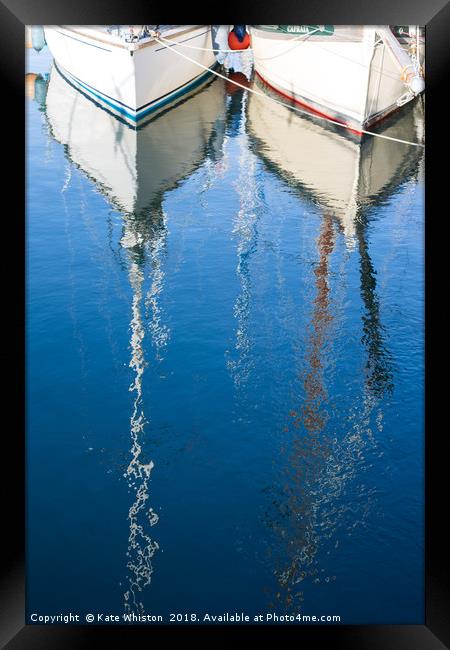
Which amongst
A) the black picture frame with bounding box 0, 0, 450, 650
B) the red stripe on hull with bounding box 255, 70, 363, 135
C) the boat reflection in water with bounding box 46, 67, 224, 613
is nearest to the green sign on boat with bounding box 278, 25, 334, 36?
the red stripe on hull with bounding box 255, 70, 363, 135

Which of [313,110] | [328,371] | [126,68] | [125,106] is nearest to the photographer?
[328,371]

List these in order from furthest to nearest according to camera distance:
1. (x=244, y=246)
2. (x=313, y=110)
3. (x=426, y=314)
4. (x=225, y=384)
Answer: (x=313, y=110) < (x=244, y=246) < (x=225, y=384) < (x=426, y=314)

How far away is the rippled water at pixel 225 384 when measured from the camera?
534 inches

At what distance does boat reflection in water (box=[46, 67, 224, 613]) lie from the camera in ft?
49.0

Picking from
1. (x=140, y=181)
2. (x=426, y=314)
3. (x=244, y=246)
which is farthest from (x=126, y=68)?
(x=426, y=314)

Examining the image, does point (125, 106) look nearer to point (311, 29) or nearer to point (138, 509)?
point (311, 29)

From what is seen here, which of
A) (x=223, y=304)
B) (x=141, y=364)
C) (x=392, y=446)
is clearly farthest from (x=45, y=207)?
(x=392, y=446)

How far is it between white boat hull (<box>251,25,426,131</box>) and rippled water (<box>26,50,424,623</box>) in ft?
13.7

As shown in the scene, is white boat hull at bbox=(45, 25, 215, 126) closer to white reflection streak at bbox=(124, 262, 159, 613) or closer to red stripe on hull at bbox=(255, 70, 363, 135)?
red stripe on hull at bbox=(255, 70, 363, 135)

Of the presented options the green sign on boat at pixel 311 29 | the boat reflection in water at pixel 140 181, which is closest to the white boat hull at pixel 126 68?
the boat reflection in water at pixel 140 181

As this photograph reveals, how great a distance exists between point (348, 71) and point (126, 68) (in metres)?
8.79

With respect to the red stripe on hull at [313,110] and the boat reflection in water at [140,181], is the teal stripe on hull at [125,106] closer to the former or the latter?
the boat reflection in water at [140,181]

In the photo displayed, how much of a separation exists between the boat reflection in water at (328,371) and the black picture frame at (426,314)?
2361 mm

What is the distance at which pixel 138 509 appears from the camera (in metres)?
14.9
